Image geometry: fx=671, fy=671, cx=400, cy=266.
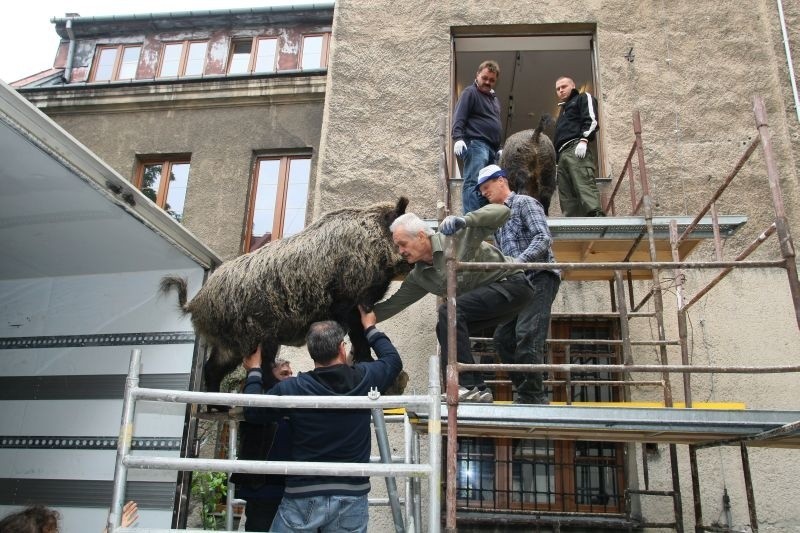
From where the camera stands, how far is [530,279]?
15.0 ft

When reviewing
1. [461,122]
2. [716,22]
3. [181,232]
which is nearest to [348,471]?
[181,232]

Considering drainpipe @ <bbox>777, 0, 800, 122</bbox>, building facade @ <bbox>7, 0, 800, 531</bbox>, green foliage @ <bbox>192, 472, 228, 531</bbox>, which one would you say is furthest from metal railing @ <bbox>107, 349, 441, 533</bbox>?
drainpipe @ <bbox>777, 0, 800, 122</bbox>

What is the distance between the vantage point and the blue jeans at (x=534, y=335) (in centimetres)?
434

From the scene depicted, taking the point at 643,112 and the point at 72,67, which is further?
the point at 72,67

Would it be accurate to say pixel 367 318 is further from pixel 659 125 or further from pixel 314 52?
pixel 314 52

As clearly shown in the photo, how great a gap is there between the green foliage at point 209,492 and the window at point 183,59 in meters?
6.51

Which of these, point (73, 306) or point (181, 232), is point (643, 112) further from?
point (73, 306)

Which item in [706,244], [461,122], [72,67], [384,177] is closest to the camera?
[461,122]

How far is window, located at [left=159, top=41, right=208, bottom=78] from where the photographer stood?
10906mm

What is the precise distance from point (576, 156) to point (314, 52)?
5895 millimetres

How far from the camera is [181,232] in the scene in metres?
5.00

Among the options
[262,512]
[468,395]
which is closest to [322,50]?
[468,395]

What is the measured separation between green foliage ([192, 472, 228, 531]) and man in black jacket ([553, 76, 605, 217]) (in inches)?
180

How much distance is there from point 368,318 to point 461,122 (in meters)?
2.77
